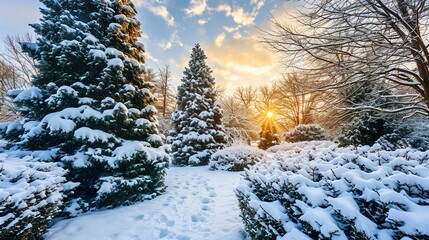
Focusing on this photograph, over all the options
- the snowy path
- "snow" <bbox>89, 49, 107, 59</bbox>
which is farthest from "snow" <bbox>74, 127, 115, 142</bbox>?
"snow" <bbox>89, 49, 107, 59</bbox>

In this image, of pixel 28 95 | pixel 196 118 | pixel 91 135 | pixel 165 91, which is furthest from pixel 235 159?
pixel 165 91

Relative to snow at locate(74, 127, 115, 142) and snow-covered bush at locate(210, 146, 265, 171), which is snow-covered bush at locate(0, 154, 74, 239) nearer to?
snow at locate(74, 127, 115, 142)

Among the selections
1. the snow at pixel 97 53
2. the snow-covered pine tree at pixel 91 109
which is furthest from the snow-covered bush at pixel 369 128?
the snow at pixel 97 53

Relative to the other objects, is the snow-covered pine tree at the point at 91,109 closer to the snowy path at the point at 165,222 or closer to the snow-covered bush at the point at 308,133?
the snowy path at the point at 165,222

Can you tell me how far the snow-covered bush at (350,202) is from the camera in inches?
51.8

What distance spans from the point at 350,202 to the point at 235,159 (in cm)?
866

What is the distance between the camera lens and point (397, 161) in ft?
6.64

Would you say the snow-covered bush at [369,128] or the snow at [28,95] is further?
the snow-covered bush at [369,128]

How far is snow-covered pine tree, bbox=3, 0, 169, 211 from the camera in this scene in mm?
4703

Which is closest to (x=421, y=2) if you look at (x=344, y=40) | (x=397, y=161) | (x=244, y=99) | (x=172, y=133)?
(x=344, y=40)

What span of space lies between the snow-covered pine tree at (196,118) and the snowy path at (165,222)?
23.6 feet

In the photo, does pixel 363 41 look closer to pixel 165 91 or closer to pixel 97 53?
pixel 97 53

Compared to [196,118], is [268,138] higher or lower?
lower

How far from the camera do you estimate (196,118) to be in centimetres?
1369
